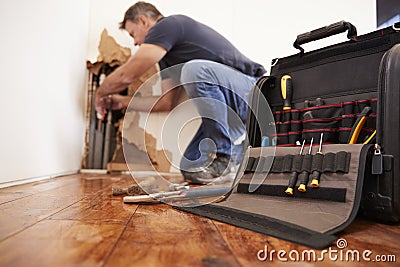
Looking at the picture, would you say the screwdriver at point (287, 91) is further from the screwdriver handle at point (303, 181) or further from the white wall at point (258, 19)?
the white wall at point (258, 19)

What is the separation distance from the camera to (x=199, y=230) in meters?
0.68

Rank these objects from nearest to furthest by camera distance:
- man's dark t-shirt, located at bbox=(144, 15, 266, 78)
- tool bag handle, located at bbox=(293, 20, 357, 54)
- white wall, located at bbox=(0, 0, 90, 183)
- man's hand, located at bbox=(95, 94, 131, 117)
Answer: tool bag handle, located at bbox=(293, 20, 357, 54)
white wall, located at bbox=(0, 0, 90, 183)
man's dark t-shirt, located at bbox=(144, 15, 266, 78)
man's hand, located at bbox=(95, 94, 131, 117)

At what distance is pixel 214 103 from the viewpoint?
5.54 ft

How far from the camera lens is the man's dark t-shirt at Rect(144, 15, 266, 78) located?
6.14 ft

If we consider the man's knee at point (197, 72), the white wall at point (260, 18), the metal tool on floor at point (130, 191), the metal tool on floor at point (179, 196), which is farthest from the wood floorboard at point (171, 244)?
the white wall at point (260, 18)

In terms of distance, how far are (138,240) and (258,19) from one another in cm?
213

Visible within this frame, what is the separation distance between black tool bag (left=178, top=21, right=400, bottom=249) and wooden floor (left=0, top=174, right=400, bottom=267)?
0.05 meters

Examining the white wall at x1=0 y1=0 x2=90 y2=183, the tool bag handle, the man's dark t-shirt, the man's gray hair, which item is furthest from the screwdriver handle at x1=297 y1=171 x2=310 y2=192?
the man's gray hair

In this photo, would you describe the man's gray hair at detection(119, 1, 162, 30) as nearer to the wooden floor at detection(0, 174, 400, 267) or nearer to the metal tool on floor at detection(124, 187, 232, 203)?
the metal tool on floor at detection(124, 187, 232, 203)

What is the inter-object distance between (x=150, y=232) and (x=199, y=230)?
0.10 metres

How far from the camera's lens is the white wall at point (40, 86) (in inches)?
49.8

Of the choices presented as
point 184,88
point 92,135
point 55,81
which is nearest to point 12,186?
point 55,81

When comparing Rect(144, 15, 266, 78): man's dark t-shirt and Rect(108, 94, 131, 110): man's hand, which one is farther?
Rect(108, 94, 131, 110): man's hand

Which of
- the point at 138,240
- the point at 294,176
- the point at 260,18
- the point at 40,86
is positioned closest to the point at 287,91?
the point at 294,176
